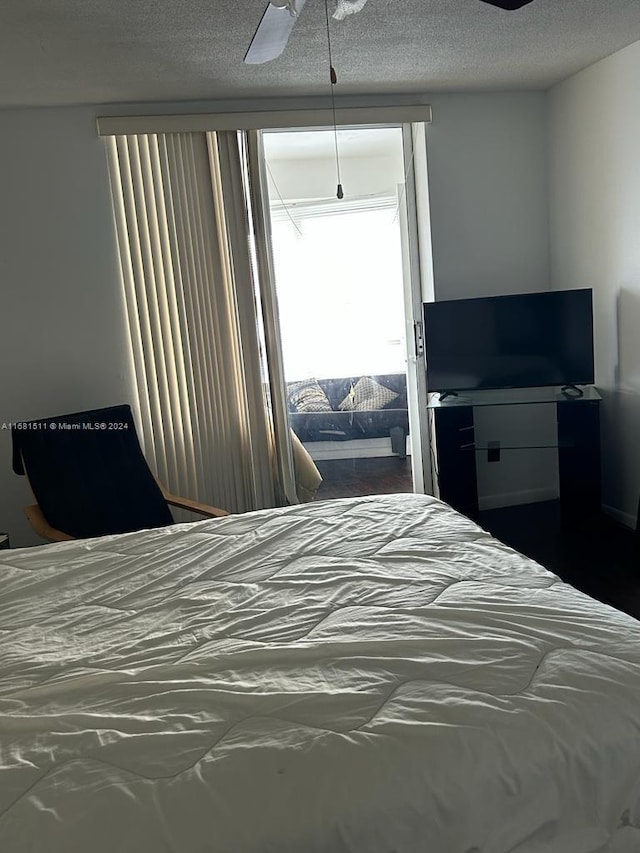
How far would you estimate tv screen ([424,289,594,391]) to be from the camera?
4.07 metres

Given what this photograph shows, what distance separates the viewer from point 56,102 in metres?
3.82

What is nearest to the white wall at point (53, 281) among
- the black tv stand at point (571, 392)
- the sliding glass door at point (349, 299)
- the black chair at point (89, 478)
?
the black chair at point (89, 478)

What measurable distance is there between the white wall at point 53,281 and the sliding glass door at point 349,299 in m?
0.90

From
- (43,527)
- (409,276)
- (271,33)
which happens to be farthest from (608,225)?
(43,527)

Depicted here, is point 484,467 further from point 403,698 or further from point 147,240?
point 403,698

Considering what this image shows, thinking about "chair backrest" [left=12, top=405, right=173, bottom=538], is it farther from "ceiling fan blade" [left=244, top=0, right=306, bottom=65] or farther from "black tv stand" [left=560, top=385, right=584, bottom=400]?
"black tv stand" [left=560, top=385, right=584, bottom=400]

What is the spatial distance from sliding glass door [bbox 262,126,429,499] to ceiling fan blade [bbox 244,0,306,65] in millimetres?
1788

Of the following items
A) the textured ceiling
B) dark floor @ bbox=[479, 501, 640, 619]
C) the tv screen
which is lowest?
dark floor @ bbox=[479, 501, 640, 619]

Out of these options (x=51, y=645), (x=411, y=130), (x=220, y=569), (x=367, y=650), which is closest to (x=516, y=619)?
(x=367, y=650)

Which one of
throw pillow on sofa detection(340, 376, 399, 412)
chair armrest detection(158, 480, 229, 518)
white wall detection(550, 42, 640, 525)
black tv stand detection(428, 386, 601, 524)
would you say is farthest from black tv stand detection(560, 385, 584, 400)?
chair armrest detection(158, 480, 229, 518)

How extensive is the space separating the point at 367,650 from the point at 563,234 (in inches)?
139

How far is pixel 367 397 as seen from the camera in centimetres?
458

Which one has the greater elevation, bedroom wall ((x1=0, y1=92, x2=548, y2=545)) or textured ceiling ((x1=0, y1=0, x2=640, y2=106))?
textured ceiling ((x1=0, y1=0, x2=640, y2=106))

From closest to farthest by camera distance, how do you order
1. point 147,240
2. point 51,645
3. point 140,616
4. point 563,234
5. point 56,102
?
point 51,645 → point 140,616 → point 56,102 → point 147,240 → point 563,234
